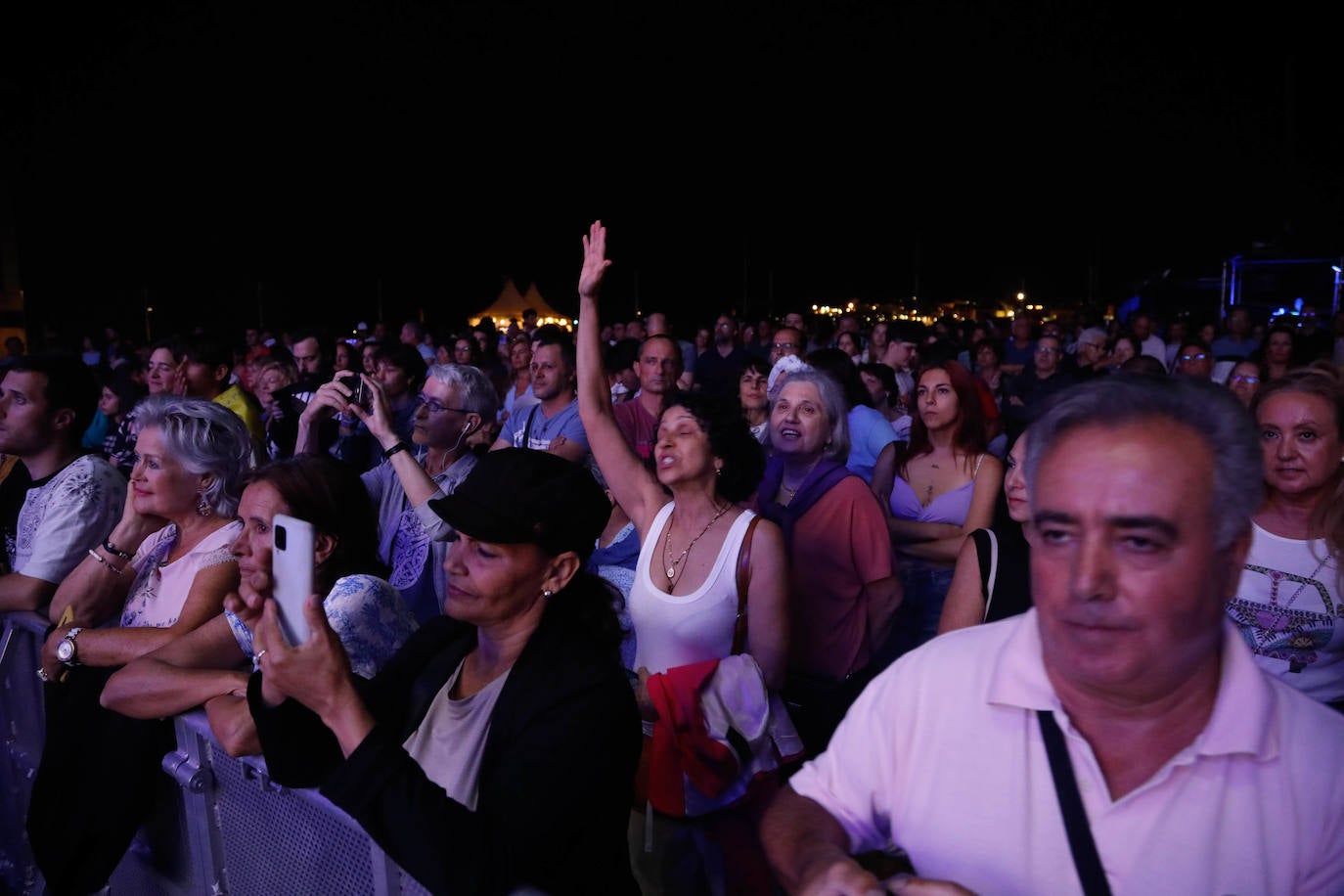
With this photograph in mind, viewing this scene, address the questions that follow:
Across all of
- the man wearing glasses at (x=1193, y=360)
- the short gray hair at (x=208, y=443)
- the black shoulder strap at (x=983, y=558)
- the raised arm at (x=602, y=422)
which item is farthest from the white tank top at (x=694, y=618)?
the man wearing glasses at (x=1193, y=360)

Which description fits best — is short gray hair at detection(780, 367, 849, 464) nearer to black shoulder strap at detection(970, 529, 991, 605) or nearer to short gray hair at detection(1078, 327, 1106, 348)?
black shoulder strap at detection(970, 529, 991, 605)

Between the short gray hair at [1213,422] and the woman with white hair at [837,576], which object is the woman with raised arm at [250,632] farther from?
the short gray hair at [1213,422]

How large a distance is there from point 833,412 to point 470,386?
1.58 m

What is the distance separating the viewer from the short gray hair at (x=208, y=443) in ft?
8.88

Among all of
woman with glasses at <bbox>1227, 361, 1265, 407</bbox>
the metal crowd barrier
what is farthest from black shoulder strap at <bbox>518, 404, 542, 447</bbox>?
woman with glasses at <bbox>1227, 361, 1265, 407</bbox>

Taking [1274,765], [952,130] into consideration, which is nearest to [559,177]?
[952,130]

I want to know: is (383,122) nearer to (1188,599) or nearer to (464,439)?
(464,439)

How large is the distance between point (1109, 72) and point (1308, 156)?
5.29 metres

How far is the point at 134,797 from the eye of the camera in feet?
7.36

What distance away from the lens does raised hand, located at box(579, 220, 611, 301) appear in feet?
11.3

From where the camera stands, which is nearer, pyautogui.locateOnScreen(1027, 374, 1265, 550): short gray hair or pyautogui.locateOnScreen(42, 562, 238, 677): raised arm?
pyautogui.locateOnScreen(1027, 374, 1265, 550): short gray hair

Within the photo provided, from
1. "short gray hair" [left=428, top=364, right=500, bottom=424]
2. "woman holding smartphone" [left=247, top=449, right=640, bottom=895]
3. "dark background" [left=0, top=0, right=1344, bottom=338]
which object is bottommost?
"woman holding smartphone" [left=247, top=449, right=640, bottom=895]

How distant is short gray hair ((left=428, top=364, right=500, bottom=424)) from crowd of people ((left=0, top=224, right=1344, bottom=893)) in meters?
0.03

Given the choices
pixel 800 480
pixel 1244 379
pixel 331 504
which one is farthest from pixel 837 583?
pixel 1244 379
